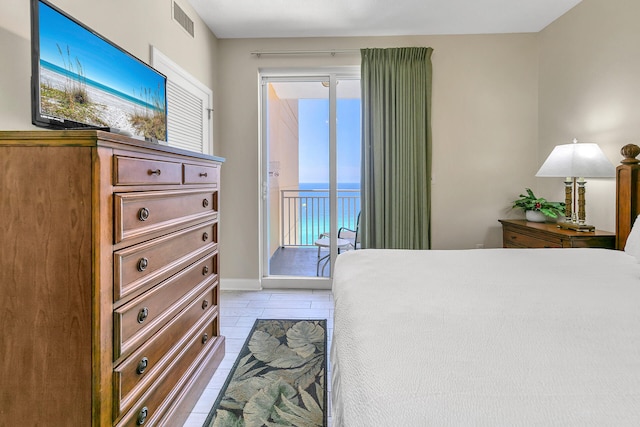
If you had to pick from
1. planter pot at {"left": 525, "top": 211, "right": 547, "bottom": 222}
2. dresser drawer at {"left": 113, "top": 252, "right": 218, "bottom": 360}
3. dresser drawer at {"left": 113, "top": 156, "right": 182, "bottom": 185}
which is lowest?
dresser drawer at {"left": 113, "top": 252, "right": 218, "bottom": 360}

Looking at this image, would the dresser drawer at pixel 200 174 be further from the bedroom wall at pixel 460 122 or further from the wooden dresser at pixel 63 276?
the bedroom wall at pixel 460 122

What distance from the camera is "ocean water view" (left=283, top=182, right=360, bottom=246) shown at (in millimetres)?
3947

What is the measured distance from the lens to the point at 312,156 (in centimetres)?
396

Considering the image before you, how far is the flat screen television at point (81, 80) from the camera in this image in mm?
1337

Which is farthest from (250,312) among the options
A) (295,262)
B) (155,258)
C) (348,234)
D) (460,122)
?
(460,122)

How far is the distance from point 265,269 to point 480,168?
8.55 ft

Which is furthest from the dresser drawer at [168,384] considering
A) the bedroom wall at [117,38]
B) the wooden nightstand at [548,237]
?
the wooden nightstand at [548,237]

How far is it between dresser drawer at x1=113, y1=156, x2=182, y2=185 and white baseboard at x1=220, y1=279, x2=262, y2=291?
239 cm

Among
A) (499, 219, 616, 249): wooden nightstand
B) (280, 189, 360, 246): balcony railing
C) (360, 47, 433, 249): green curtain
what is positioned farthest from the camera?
(280, 189, 360, 246): balcony railing

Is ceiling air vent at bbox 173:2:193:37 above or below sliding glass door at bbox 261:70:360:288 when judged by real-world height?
above

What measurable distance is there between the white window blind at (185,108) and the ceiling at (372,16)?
692 millimetres

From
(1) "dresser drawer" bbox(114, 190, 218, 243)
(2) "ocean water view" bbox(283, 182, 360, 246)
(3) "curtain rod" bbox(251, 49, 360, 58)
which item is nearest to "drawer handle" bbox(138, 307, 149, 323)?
(1) "dresser drawer" bbox(114, 190, 218, 243)

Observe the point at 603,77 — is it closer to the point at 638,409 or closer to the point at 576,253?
the point at 576,253

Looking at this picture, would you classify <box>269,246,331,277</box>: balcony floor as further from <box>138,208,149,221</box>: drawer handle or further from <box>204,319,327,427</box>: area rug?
<box>138,208,149,221</box>: drawer handle
